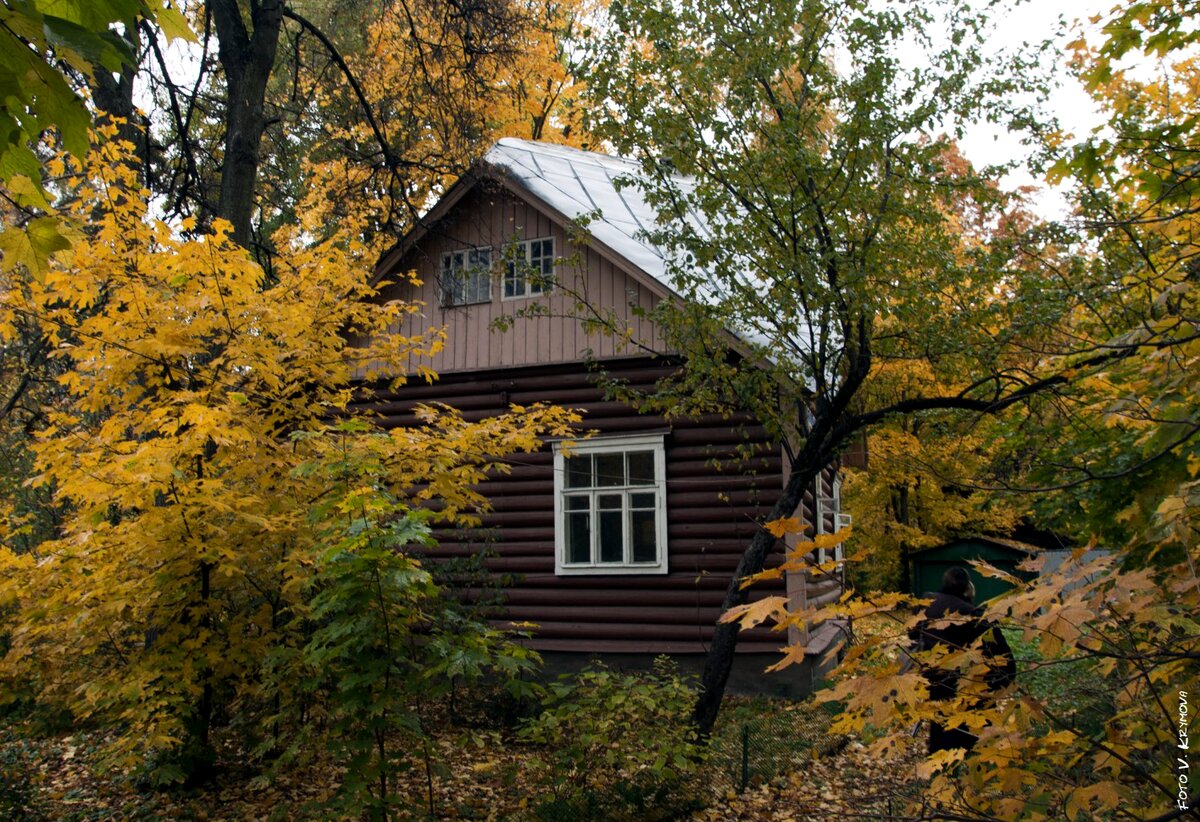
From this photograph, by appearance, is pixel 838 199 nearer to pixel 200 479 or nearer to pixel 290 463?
pixel 290 463

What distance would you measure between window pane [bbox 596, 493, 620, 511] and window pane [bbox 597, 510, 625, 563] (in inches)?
2.6

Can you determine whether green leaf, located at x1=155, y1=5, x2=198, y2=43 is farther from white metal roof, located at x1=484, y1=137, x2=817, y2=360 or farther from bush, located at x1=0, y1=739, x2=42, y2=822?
white metal roof, located at x1=484, y1=137, x2=817, y2=360

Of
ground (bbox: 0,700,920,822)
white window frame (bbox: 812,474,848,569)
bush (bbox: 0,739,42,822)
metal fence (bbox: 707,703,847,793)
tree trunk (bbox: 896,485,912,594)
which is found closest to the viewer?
bush (bbox: 0,739,42,822)

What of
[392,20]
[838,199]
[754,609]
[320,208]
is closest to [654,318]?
[838,199]

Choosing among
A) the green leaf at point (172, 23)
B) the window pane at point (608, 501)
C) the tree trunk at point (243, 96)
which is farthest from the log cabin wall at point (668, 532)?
the green leaf at point (172, 23)

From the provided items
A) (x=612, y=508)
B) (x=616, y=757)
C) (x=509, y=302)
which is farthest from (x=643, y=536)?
(x=616, y=757)

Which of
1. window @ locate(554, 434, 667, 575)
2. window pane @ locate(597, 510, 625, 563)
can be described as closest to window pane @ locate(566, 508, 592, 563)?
window @ locate(554, 434, 667, 575)

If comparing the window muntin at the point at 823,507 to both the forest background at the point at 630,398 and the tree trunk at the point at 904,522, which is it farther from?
the tree trunk at the point at 904,522

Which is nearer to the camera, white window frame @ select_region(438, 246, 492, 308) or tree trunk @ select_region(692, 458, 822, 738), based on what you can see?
tree trunk @ select_region(692, 458, 822, 738)

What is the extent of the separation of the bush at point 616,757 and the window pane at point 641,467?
488 cm

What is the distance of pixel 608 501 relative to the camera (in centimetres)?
1184

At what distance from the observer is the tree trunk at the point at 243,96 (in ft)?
32.1

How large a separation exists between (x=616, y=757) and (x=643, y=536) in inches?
212

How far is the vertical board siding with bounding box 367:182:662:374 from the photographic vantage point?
38.9 ft
